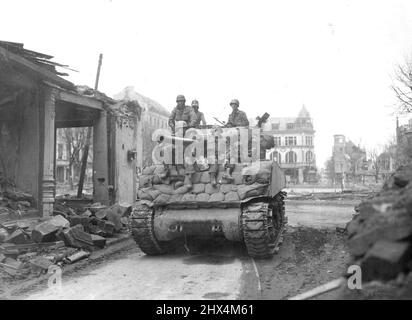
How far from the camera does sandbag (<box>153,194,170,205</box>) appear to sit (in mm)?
8562

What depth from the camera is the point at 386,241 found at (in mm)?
3766

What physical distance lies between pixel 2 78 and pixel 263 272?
25.2 feet

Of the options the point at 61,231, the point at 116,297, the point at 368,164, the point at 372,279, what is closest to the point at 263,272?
the point at 116,297

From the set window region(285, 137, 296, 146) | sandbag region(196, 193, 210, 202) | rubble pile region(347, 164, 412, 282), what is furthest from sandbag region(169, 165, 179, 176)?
window region(285, 137, 296, 146)

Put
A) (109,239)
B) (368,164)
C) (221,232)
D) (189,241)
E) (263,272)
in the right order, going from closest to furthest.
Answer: (263,272) < (221,232) < (189,241) < (109,239) < (368,164)

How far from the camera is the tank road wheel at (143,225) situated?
27.6ft

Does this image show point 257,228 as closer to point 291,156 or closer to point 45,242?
point 45,242

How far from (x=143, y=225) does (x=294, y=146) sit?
70.2 m

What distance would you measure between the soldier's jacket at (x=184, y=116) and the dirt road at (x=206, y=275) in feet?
9.39

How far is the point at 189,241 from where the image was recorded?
1009cm

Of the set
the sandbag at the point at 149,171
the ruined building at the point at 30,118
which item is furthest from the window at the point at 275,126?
the sandbag at the point at 149,171

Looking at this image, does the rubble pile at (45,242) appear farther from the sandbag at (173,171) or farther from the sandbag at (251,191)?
the sandbag at (251,191)

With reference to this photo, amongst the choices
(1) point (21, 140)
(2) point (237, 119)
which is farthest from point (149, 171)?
(1) point (21, 140)
